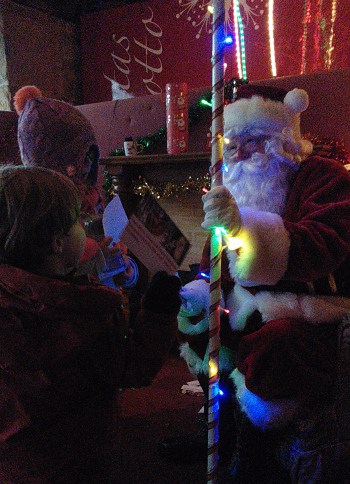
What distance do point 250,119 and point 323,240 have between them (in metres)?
0.62

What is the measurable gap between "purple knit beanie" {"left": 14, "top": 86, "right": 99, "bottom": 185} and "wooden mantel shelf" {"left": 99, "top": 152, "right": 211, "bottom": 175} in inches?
42.0

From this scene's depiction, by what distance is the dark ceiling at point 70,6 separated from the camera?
4.76 m

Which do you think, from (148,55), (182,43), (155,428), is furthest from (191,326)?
(148,55)

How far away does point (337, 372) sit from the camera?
4.94 ft

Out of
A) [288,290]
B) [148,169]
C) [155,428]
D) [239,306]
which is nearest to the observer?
[288,290]

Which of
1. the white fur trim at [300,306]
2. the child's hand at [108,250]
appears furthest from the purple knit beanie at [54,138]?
the white fur trim at [300,306]

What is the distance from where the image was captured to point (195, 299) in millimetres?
1800

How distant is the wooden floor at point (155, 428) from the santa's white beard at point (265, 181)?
3.26ft

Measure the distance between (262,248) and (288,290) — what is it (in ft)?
1.13

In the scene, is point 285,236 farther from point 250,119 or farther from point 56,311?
point 56,311

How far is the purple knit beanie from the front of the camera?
1598 millimetres

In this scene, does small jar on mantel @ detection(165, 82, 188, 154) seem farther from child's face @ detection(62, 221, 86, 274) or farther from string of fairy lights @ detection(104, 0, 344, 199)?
child's face @ detection(62, 221, 86, 274)

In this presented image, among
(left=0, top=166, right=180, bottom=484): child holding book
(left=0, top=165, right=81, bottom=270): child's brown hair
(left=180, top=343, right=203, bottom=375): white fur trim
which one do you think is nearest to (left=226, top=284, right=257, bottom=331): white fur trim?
(left=180, top=343, right=203, bottom=375): white fur trim

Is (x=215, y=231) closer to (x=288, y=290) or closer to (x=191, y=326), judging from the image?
(x=288, y=290)
